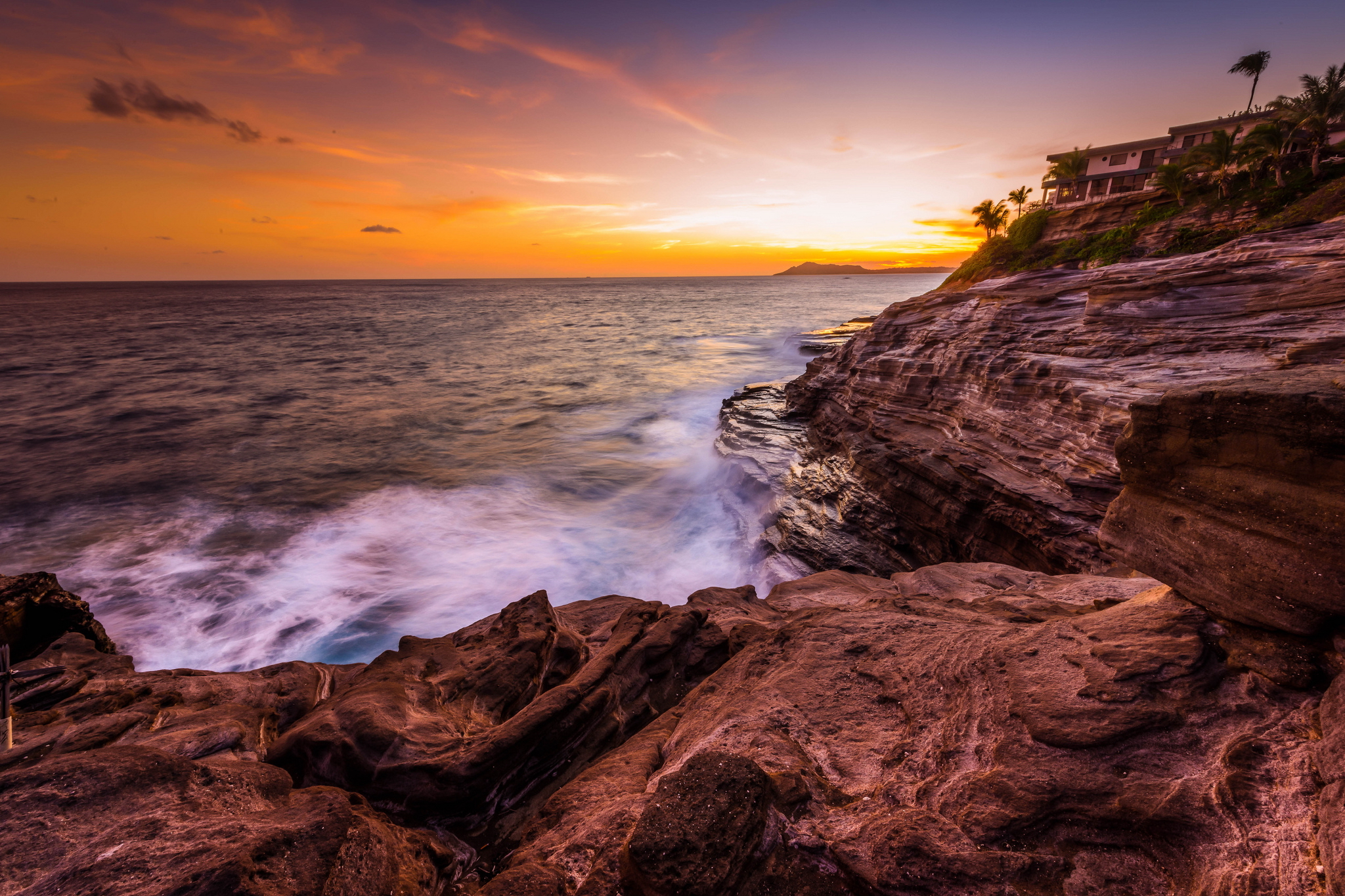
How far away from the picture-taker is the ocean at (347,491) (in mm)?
12055

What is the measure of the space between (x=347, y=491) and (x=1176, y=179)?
109ft

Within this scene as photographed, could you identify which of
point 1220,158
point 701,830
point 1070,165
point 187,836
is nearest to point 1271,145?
point 1220,158

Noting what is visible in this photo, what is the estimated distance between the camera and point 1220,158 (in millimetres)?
19656

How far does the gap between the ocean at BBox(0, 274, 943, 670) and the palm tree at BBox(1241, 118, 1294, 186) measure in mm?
22482

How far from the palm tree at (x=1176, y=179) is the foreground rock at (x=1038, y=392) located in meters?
11.4

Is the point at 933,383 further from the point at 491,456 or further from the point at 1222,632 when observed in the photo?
the point at 491,456

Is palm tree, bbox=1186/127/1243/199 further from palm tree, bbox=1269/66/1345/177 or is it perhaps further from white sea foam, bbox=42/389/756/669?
white sea foam, bbox=42/389/756/669

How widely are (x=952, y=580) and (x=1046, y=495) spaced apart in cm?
290

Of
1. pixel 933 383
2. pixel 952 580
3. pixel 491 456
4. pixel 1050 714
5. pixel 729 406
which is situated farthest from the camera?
pixel 729 406

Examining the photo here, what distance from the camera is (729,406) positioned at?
2594 cm

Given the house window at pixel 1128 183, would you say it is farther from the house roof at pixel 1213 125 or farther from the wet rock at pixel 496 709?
the wet rock at pixel 496 709

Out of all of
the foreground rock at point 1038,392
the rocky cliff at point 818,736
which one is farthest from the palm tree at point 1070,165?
the rocky cliff at point 818,736

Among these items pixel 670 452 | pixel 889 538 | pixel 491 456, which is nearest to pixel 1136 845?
pixel 889 538

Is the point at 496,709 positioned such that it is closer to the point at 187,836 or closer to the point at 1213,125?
the point at 187,836
